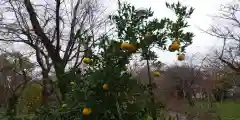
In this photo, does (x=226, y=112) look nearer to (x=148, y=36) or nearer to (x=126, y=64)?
(x=126, y=64)

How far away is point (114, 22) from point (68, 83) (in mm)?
1213

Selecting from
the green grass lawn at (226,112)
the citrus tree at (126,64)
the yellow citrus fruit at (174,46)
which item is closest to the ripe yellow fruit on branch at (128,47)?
the citrus tree at (126,64)

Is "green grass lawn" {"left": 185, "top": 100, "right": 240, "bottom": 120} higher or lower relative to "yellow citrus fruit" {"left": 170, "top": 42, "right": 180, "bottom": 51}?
lower

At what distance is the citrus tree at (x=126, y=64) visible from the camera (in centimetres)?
299

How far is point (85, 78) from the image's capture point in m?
3.57

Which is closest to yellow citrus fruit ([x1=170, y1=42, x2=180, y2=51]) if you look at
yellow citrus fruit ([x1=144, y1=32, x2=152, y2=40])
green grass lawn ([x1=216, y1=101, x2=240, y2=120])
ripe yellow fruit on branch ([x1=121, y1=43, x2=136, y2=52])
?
yellow citrus fruit ([x1=144, y1=32, x2=152, y2=40])

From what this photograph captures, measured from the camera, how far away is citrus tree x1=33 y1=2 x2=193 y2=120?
2992 millimetres

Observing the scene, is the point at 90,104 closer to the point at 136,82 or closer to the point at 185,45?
the point at 136,82

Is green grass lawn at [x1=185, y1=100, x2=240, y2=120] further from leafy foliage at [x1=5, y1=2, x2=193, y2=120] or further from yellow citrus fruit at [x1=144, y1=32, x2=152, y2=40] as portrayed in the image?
yellow citrus fruit at [x1=144, y1=32, x2=152, y2=40]

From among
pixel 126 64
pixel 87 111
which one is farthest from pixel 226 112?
pixel 87 111

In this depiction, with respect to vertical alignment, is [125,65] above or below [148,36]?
below

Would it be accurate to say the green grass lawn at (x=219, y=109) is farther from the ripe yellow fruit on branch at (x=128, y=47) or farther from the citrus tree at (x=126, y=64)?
the ripe yellow fruit on branch at (x=128, y=47)

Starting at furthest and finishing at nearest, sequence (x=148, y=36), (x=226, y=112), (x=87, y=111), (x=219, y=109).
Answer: (x=226, y=112), (x=219, y=109), (x=87, y=111), (x=148, y=36)

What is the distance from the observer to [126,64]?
3.27 m
